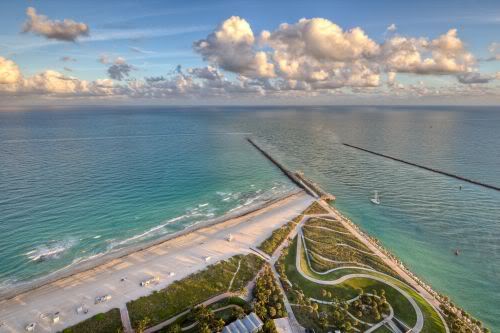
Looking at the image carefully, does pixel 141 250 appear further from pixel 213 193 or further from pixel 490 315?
pixel 490 315

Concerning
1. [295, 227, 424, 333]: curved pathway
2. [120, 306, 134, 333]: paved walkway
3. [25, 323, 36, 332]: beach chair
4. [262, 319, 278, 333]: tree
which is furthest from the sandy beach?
[262, 319, 278, 333]: tree

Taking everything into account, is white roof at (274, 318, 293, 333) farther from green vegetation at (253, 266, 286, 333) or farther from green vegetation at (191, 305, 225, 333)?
green vegetation at (191, 305, 225, 333)

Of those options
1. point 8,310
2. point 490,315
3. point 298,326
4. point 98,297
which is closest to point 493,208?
point 490,315

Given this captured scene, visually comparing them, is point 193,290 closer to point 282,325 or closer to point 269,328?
point 269,328

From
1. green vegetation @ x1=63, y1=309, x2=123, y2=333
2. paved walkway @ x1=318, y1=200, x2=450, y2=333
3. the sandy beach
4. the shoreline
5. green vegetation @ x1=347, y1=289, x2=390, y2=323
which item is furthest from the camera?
the shoreline

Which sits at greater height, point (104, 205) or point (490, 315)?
point (104, 205)
